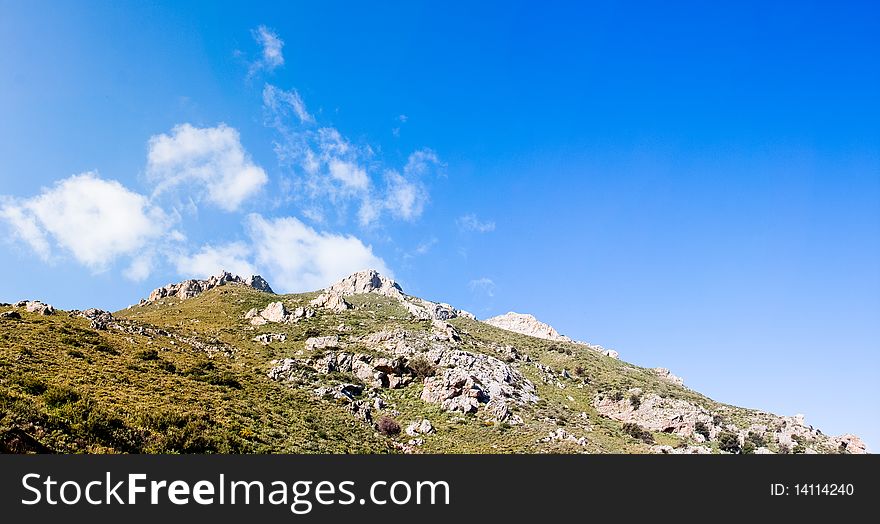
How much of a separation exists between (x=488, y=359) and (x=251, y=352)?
3864 centimetres

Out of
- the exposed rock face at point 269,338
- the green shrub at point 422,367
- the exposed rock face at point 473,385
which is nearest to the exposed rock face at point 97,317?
the exposed rock face at point 269,338

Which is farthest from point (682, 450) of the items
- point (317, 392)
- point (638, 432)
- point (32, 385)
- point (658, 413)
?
point (32, 385)

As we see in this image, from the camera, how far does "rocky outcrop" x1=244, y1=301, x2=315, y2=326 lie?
272 ft

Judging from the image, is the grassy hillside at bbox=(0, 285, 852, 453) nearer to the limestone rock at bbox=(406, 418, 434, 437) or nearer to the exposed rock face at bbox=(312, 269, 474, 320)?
the limestone rock at bbox=(406, 418, 434, 437)

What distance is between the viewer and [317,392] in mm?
54781

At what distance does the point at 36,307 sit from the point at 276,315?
1410 inches

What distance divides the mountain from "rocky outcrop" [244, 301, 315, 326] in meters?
0.32

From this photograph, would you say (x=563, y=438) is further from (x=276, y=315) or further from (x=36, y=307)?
(x=36, y=307)

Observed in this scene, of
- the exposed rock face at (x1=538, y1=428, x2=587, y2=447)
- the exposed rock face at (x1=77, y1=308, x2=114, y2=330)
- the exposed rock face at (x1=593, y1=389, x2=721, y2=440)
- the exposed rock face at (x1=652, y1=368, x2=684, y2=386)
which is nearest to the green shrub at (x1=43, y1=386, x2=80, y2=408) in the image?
the exposed rock face at (x1=77, y1=308, x2=114, y2=330)
